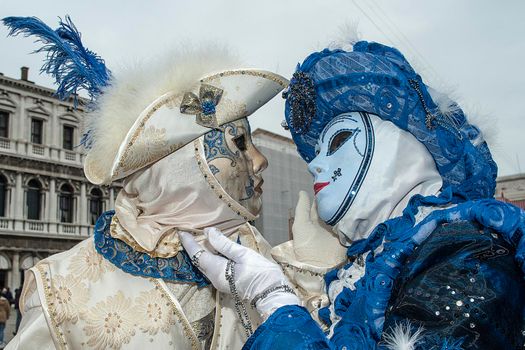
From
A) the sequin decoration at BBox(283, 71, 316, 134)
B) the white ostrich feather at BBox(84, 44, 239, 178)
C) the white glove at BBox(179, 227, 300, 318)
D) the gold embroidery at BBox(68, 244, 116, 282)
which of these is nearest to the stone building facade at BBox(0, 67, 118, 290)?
the white ostrich feather at BBox(84, 44, 239, 178)

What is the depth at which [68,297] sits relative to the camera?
6.07 ft


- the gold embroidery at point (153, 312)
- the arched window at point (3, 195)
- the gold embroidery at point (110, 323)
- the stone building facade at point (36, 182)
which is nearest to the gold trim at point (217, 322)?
the gold embroidery at point (153, 312)

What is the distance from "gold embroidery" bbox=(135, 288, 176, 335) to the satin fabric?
0.18 metres

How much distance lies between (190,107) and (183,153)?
16 centimetres

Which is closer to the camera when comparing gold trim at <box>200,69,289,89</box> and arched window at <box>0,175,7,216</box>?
gold trim at <box>200,69,289,89</box>

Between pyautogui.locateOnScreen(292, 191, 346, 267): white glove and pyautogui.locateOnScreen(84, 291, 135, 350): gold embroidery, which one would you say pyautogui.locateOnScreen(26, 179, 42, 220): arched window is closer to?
pyautogui.locateOnScreen(84, 291, 135, 350): gold embroidery

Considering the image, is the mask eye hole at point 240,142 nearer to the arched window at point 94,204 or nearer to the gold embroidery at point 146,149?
the gold embroidery at point 146,149

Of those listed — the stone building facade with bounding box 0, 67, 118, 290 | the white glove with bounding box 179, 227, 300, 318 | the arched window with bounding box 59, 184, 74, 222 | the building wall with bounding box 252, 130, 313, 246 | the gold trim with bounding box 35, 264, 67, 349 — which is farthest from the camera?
the arched window with bounding box 59, 184, 74, 222

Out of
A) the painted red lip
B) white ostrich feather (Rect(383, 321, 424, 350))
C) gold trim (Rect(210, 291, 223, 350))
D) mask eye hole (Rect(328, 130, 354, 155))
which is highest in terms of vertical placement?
mask eye hole (Rect(328, 130, 354, 155))

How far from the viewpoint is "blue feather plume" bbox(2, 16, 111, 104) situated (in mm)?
2189

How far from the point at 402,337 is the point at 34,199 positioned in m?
18.0

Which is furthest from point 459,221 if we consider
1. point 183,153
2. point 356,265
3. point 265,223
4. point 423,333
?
point 265,223

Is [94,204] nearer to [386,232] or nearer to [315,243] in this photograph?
[315,243]

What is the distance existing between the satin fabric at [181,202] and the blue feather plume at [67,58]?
480 mm
